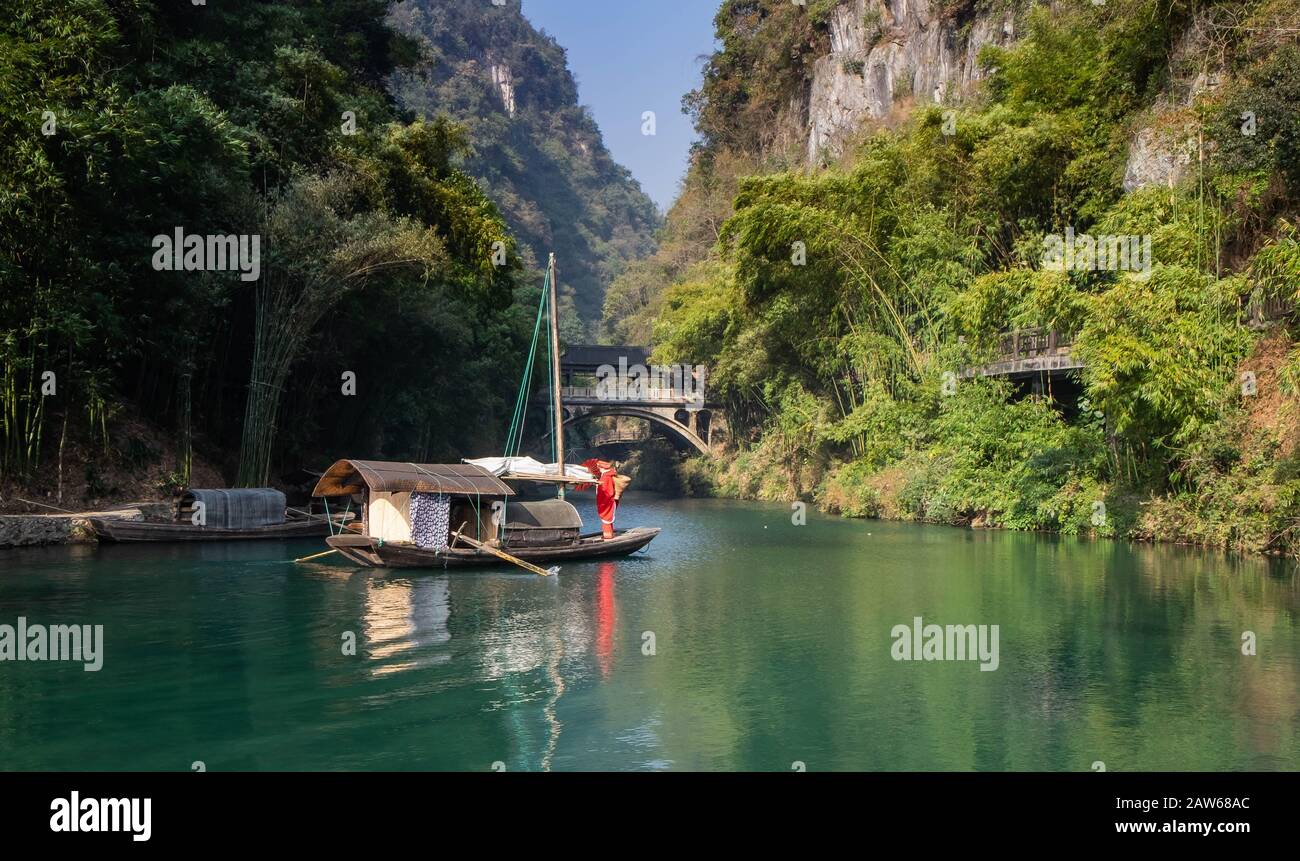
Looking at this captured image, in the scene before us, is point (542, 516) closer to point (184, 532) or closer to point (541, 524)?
point (541, 524)

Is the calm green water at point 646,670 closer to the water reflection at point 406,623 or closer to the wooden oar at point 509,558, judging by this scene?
the water reflection at point 406,623

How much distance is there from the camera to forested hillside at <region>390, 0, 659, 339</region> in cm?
12900

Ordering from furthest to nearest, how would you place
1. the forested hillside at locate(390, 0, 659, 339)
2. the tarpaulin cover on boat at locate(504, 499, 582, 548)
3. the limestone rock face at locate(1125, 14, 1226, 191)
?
the forested hillside at locate(390, 0, 659, 339)
the limestone rock face at locate(1125, 14, 1226, 191)
the tarpaulin cover on boat at locate(504, 499, 582, 548)

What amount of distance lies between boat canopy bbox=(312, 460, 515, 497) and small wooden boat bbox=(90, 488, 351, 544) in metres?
1.19

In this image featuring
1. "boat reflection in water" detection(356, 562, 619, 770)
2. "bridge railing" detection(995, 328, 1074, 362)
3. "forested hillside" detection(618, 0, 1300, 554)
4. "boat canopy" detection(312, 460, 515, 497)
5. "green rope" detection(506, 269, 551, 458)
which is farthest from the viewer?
"bridge railing" detection(995, 328, 1074, 362)

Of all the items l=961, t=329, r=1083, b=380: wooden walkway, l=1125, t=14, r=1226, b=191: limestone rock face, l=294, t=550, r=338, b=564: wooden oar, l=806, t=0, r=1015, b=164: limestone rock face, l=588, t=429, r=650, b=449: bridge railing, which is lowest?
l=294, t=550, r=338, b=564: wooden oar

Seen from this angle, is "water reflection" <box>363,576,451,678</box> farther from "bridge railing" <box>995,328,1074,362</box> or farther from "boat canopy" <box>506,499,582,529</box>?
"bridge railing" <box>995,328,1074,362</box>

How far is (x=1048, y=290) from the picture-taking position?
26156 millimetres

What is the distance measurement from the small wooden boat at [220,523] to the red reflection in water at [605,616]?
19.4ft

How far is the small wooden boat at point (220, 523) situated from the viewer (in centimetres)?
2344

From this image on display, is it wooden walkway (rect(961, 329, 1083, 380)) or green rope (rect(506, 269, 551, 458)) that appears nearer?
green rope (rect(506, 269, 551, 458))

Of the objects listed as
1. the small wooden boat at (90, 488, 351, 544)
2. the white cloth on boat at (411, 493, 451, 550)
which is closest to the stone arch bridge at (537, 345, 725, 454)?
the small wooden boat at (90, 488, 351, 544)

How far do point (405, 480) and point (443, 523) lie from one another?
1.23m
